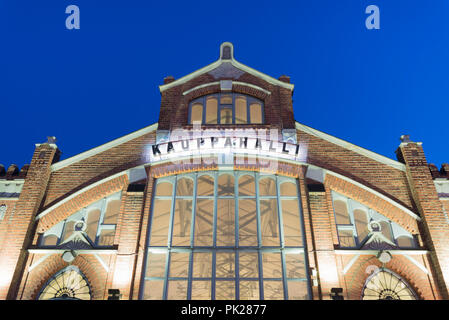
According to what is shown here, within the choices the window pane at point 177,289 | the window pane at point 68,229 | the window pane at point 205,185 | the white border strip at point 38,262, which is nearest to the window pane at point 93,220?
the window pane at point 68,229

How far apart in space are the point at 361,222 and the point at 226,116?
221 inches

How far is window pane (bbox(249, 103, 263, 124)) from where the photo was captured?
12.5 metres

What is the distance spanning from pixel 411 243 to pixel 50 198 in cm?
1018

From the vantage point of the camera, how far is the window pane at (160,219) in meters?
12.5

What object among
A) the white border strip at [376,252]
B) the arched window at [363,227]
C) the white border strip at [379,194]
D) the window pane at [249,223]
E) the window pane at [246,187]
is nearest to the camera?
the white border strip at [376,252]

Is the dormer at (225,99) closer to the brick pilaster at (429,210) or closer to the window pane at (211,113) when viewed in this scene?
the window pane at (211,113)

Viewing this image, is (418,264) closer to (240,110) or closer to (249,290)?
(240,110)

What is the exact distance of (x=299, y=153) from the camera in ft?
36.0

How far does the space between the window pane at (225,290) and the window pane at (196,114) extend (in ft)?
22.9

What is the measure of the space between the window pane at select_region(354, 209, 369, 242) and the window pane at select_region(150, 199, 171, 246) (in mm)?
5815

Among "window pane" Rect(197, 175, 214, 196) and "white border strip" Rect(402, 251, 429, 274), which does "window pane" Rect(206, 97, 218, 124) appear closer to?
"window pane" Rect(197, 175, 214, 196)

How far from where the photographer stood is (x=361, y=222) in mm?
10102
